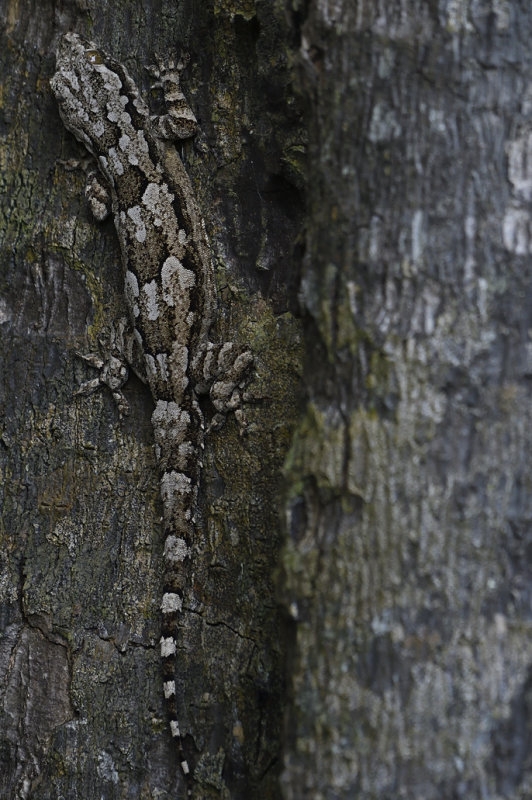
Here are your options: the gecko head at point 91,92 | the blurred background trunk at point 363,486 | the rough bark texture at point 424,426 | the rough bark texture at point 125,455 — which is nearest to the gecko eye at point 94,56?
the gecko head at point 91,92

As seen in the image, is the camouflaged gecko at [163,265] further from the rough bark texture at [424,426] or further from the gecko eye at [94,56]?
the rough bark texture at [424,426]

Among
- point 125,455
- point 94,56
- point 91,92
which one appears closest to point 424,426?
point 125,455

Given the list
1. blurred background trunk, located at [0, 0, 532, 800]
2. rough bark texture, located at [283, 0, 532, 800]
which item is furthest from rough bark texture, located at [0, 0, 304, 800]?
rough bark texture, located at [283, 0, 532, 800]

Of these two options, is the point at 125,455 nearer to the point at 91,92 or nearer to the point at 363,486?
the point at 363,486

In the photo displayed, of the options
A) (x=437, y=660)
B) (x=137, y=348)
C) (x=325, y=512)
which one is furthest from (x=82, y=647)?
(x=437, y=660)

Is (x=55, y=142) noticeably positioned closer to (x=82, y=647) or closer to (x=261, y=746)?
(x=82, y=647)

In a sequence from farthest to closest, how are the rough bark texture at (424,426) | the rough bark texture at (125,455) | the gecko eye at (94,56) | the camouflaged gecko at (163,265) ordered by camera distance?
1. the gecko eye at (94,56)
2. the camouflaged gecko at (163,265)
3. the rough bark texture at (125,455)
4. the rough bark texture at (424,426)

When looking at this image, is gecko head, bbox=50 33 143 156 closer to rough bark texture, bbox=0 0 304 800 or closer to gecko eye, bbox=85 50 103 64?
gecko eye, bbox=85 50 103 64
